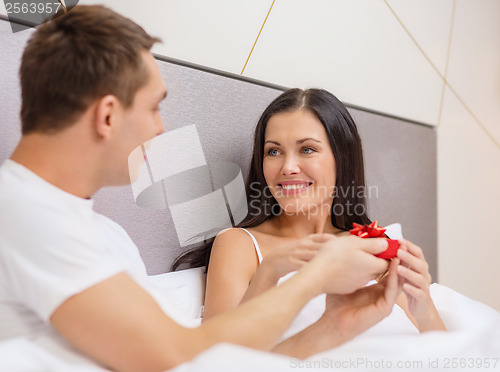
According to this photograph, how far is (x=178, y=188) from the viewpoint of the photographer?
1.51 metres

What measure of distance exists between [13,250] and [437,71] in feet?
7.83

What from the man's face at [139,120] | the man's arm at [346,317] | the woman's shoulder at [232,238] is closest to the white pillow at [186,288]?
the woman's shoulder at [232,238]

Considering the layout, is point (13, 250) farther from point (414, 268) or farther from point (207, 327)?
point (414, 268)

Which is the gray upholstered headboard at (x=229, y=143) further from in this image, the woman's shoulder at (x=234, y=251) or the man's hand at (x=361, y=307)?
the man's hand at (x=361, y=307)

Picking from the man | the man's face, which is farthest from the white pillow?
the man's face

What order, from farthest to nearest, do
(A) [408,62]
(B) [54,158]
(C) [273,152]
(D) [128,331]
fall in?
1. (A) [408,62]
2. (C) [273,152]
3. (B) [54,158]
4. (D) [128,331]

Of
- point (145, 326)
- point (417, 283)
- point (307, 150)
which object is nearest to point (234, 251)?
point (307, 150)

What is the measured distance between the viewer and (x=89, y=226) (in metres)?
0.79

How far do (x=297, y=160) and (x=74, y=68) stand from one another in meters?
0.86

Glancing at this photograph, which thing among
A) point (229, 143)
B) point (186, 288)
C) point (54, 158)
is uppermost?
point (54, 158)

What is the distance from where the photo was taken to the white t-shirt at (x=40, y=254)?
718mm

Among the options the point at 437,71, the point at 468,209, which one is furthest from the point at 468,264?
the point at 437,71

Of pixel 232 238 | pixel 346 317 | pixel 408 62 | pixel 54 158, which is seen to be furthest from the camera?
pixel 408 62

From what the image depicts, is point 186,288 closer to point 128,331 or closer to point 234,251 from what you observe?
point 234,251
